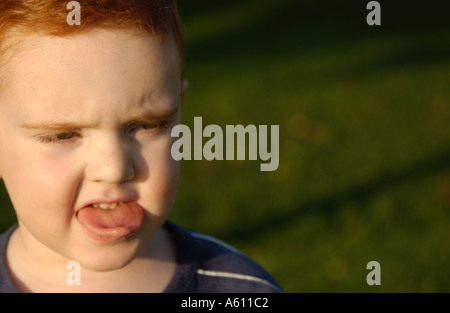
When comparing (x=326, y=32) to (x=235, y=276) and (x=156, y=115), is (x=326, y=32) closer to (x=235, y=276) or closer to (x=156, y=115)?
(x=235, y=276)

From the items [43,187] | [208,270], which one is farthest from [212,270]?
[43,187]

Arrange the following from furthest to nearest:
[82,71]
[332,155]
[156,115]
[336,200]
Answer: [332,155] < [336,200] < [156,115] < [82,71]

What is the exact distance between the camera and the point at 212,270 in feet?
7.91

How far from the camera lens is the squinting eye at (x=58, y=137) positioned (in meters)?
1.90

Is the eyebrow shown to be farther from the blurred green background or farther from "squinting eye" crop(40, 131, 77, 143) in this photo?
the blurred green background

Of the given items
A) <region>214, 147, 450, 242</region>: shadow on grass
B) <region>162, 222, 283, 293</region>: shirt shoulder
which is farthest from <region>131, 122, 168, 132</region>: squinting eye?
<region>214, 147, 450, 242</region>: shadow on grass

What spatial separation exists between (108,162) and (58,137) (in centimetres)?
17

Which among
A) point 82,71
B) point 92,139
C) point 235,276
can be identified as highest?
point 82,71

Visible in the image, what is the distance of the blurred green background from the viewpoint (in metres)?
5.09

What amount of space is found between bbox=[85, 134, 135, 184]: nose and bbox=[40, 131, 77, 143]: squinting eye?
72mm

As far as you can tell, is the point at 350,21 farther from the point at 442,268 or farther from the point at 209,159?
the point at 442,268

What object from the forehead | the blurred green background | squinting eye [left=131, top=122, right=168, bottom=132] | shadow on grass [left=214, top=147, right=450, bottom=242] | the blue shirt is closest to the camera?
the forehead

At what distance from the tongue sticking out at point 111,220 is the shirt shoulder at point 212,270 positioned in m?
0.38
